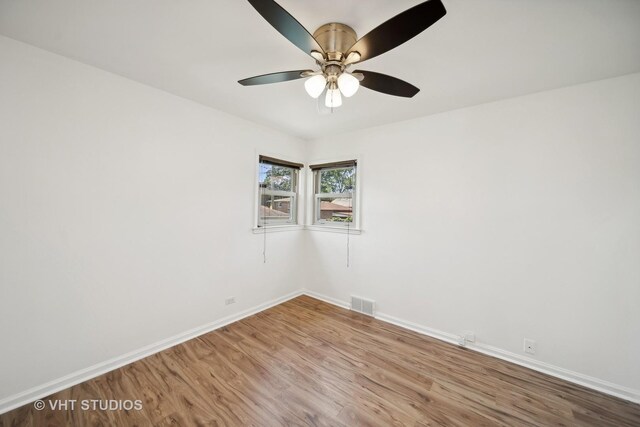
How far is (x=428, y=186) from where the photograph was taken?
8.59 feet

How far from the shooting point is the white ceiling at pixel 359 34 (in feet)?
4.11

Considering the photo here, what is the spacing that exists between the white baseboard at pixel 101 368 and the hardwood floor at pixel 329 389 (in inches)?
2.4

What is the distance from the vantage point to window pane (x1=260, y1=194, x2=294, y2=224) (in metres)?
3.21

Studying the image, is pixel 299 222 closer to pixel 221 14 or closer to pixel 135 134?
pixel 135 134

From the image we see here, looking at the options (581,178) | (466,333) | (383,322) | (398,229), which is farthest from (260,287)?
(581,178)

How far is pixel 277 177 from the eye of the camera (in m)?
3.40

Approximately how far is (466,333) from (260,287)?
236 centimetres

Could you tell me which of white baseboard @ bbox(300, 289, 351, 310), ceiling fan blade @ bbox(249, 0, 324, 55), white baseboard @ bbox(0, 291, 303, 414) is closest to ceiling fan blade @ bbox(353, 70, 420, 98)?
ceiling fan blade @ bbox(249, 0, 324, 55)

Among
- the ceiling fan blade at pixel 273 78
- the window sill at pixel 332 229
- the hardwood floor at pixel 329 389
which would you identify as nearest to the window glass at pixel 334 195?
the window sill at pixel 332 229

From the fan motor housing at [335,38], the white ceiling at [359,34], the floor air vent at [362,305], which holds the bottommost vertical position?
the floor air vent at [362,305]

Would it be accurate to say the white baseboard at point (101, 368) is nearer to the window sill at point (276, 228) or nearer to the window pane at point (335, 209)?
the window sill at point (276, 228)

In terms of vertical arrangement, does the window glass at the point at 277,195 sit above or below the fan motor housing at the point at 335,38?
below

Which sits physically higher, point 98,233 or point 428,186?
point 428,186

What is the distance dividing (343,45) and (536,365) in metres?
2.95
